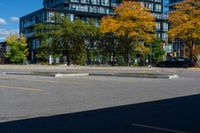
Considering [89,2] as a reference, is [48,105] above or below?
below

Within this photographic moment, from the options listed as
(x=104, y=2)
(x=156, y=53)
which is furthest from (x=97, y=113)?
(x=104, y=2)

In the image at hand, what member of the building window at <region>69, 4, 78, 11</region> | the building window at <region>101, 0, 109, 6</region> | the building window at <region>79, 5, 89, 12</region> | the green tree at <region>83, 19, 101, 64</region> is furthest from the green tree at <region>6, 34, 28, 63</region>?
the building window at <region>101, 0, 109, 6</region>

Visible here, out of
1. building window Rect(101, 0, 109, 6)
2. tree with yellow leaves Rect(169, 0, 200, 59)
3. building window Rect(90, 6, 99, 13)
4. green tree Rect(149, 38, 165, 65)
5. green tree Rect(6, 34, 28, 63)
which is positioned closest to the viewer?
tree with yellow leaves Rect(169, 0, 200, 59)

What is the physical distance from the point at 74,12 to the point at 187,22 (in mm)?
53055

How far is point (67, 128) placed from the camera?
9281 mm

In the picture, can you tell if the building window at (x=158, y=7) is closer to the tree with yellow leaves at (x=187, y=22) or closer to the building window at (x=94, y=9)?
the building window at (x=94, y=9)

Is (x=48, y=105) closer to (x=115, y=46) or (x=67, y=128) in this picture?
(x=67, y=128)

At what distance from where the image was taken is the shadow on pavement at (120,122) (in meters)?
9.14

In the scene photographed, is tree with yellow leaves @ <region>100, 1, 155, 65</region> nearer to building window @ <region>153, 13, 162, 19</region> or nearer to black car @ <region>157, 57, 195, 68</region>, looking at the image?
black car @ <region>157, 57, 195, 68</region>

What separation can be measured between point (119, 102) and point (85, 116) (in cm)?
344

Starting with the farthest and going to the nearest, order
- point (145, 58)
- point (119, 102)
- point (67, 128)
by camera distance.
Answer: point (145, 58)
point (119, 102)
point (67, 128)

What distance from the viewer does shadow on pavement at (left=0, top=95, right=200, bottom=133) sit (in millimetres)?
9141

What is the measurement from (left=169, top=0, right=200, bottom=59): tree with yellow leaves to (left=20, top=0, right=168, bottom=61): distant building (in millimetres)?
43163

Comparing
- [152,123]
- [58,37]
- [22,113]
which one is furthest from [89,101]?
[58,37]
